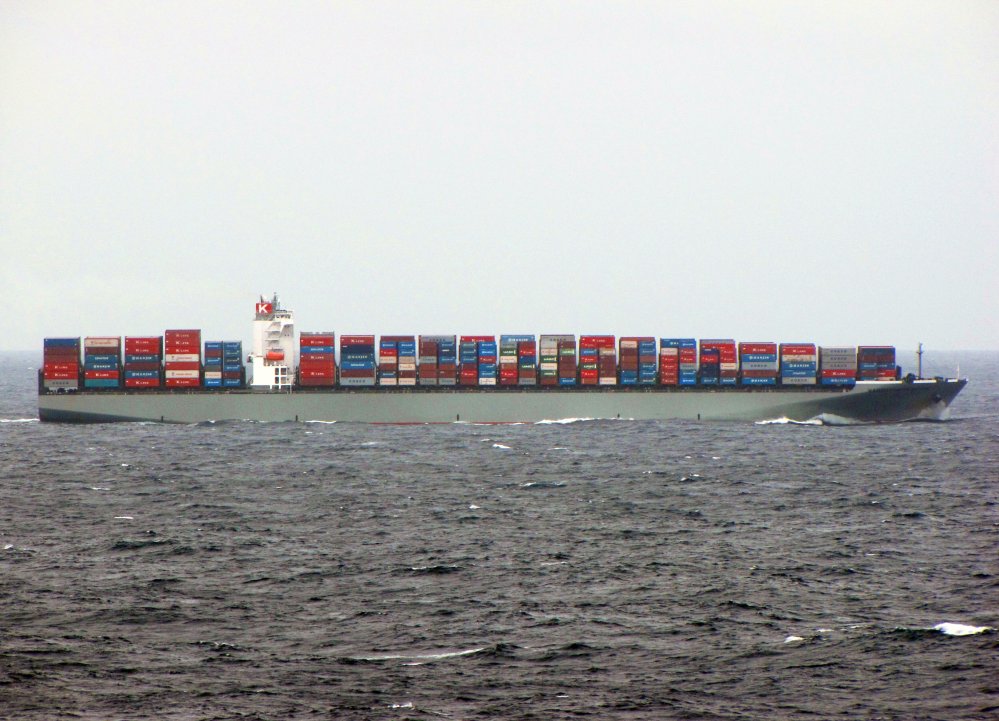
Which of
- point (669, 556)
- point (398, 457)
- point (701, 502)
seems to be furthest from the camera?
point (398, 457)

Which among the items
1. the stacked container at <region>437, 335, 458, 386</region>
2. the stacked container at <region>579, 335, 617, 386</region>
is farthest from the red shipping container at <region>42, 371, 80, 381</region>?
the stacked container at <region>579, 335, 617, 386</region>

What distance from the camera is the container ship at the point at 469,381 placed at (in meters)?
82.7

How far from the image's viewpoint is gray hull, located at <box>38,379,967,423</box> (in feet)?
270

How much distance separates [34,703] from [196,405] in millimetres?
62103

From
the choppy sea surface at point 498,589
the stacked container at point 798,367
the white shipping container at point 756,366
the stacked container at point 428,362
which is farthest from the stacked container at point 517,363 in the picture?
the choppy sea surface at point 498,589

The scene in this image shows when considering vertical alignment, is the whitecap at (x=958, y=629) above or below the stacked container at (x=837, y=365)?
below

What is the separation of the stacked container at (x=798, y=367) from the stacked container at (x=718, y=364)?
156 inches

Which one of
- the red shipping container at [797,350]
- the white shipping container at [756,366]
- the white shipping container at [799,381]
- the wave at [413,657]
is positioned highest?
the red shipping container at [797,350]

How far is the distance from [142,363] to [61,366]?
21.4ft

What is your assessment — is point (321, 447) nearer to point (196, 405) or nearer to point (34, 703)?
point (196, 405)

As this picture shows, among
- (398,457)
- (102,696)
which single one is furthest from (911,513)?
(102,696)

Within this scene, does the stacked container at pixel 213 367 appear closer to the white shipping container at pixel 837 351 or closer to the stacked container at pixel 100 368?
the stacked container at pixel 100 368

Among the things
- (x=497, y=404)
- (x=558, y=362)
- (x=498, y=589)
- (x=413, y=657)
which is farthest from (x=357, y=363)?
(x=413, y=657)

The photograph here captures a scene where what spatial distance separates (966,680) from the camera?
24062 millimetres
